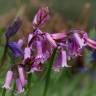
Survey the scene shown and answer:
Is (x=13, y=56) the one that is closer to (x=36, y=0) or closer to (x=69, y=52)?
(x=69, y=52)

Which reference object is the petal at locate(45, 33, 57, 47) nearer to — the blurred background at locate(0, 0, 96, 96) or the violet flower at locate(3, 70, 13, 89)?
the violet flower at locate(3, 70, 13, 89)

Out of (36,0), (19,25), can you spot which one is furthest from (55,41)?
(36,0)

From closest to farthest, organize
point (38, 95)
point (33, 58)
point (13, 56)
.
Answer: point (33, 58)
point (13, 56)
point (38, 95)

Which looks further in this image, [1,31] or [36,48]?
[1,31]

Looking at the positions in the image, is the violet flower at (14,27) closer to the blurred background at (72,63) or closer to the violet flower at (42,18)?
the violet flower at (42,18)

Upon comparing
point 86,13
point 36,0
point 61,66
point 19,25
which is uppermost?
point 36,0

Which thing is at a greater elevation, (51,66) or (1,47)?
(1,47)

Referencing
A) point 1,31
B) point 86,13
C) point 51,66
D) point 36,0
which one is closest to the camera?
point 51,66

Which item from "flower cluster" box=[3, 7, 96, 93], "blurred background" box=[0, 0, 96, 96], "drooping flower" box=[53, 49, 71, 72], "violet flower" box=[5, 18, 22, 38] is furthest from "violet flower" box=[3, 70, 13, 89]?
"blurred background" box=[0, 0, 96, 96]

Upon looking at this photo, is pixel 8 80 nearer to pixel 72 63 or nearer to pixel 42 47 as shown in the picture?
pixel 42 47
